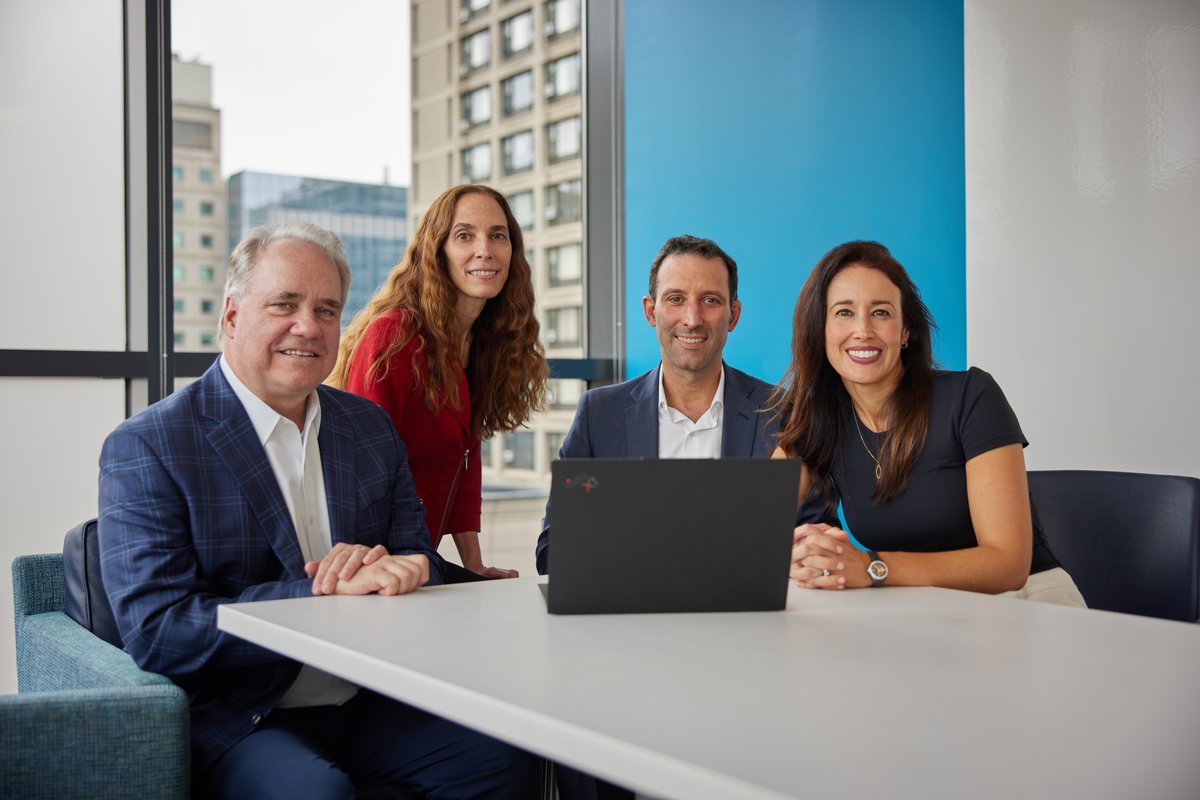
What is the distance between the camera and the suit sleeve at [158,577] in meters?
1.80

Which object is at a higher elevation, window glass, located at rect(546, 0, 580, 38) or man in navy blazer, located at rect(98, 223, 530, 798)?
window glass, located at rect(546, 0, 580, 38)

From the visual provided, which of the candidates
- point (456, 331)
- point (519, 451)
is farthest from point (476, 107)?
point (456, 331)

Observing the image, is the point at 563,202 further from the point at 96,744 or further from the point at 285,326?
the point at 96,744

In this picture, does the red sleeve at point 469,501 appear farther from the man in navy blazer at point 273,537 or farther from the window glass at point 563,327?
the window glass at point 563,327

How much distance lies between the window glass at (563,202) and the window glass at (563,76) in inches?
19.0

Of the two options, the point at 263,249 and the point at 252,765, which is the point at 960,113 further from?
the point at 252,765

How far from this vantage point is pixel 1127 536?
101 inches

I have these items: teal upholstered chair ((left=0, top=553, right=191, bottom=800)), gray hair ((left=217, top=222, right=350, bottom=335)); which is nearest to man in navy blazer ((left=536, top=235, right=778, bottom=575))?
gray hair ((left=217, top=222, right=350, bottom=335))

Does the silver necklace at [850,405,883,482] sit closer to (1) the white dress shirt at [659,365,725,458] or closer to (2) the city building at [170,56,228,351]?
(1) the white dress shirt at [659,365,725,458]

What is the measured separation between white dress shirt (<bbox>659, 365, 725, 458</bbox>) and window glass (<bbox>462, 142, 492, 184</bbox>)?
2905 mm

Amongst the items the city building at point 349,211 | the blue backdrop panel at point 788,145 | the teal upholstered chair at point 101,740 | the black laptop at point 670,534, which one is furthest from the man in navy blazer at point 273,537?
the blue backdrop panel at point 788,145

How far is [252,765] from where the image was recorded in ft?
5.92

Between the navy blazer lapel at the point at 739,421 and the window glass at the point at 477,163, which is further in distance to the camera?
the window glass at the point at 477,163

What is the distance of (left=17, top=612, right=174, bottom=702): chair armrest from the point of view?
179 cm
